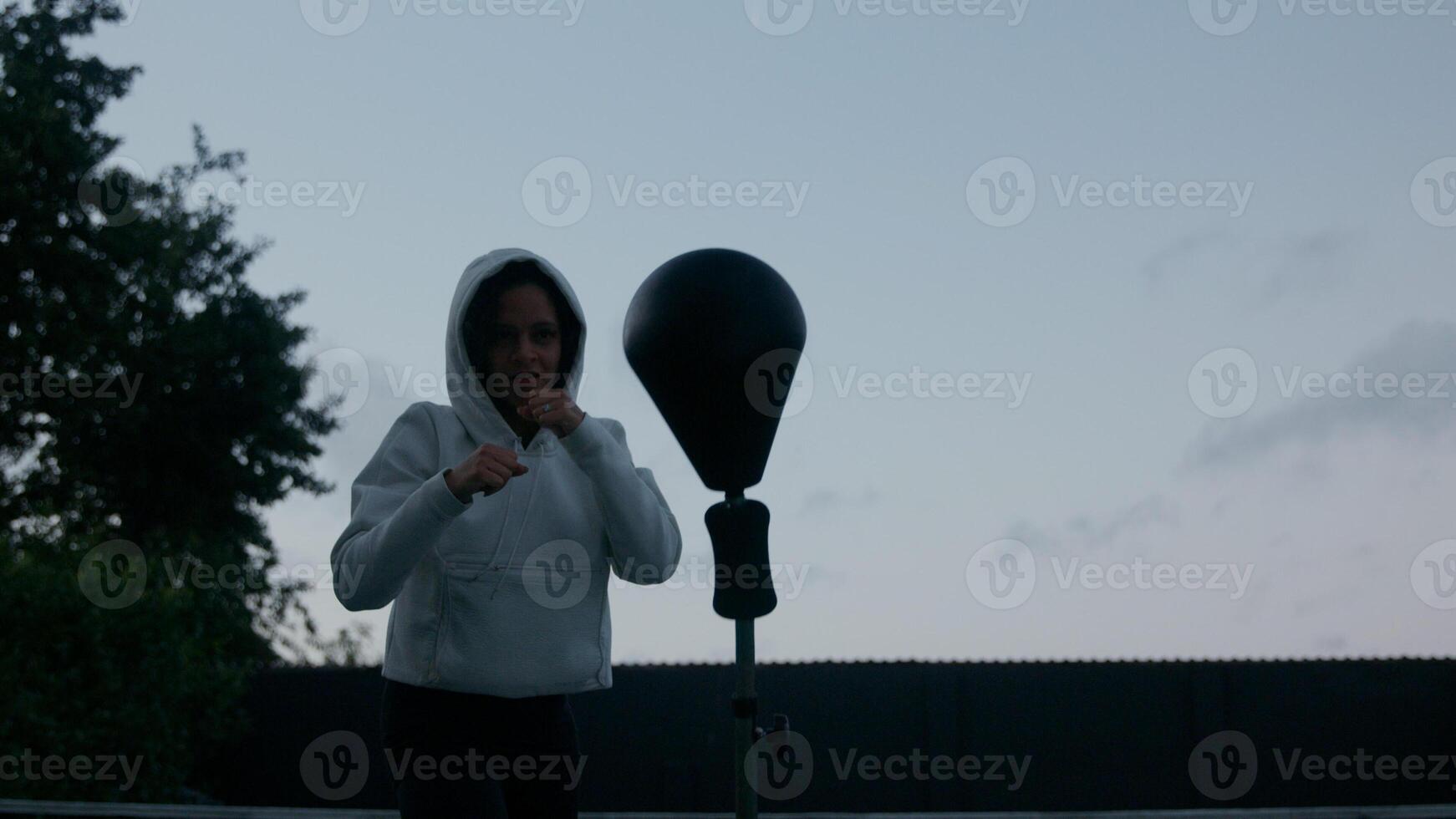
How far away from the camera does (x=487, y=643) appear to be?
2250 millimetres

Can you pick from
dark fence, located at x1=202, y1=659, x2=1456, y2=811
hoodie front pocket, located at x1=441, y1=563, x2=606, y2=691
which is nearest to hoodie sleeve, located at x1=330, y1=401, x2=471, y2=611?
hoodie front pocket, located at x1=441, y1=563, x2=606, y2=691

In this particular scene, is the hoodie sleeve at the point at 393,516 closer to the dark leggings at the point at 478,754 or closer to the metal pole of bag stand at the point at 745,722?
the dark leggings at the point at 478,754

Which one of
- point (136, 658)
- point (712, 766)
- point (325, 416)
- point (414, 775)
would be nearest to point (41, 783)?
point (136, 658)

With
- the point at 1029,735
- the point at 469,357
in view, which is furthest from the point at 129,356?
the point at 469,357

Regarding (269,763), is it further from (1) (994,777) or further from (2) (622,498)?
(2) (622,498)

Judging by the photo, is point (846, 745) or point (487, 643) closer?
point (487, 643)

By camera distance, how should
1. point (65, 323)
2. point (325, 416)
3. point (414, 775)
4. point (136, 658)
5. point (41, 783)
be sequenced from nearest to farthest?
1. point (414, 775)
2. point (41, 783)
3. point (136, 658)
4. point (65, 323)
5. point (325, 416)

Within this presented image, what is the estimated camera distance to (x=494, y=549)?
7.64 feet

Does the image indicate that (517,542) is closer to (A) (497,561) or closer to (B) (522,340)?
(A) (497,561)

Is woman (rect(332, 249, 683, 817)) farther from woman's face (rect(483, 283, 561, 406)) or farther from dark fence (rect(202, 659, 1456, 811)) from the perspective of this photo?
dark fence (rect(202, 659, 1456, 811))

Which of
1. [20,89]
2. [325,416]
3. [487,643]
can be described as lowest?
[487,643]

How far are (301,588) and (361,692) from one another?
7169 millimetres

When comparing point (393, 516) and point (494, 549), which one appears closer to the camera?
point (393, 516)

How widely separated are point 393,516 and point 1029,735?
10.2 metres
